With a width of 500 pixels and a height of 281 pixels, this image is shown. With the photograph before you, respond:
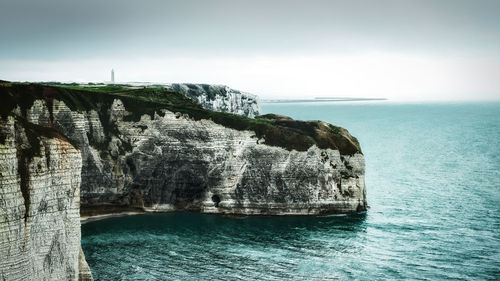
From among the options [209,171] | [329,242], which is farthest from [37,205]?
[209,171]

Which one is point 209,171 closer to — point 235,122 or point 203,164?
point 203,164

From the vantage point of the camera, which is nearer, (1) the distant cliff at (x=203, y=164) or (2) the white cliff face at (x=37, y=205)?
(2) the white cliff face at (x=37, y=205)

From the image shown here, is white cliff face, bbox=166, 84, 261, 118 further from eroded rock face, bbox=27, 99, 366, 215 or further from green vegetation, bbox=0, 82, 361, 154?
eroded rock face, bbox=27, 99, 366, 215

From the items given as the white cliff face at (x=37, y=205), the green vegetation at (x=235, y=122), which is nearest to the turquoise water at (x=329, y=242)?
the green vegetation at (x=235, y=122)

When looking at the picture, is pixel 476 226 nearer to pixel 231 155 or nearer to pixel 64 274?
pixel 231 155

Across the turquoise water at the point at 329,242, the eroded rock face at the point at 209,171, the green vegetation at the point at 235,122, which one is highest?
the green vegetation at the point at 235,122

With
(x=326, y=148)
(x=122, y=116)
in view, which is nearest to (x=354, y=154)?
(x=326, y=148)

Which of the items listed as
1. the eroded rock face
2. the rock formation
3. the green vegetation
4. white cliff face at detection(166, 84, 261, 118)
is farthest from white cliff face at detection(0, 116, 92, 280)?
white cliff face at detection(166, 84, 261, 118)

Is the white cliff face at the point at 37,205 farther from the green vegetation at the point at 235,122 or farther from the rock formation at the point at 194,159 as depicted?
the green vegetation at the point at 235,122
